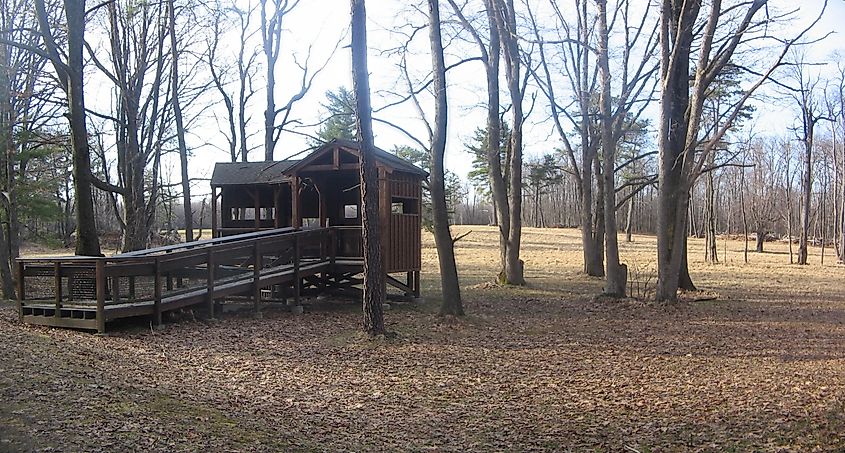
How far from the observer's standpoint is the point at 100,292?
948cm

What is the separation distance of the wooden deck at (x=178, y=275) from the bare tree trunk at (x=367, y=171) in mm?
3231

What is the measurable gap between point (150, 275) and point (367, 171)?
4010mm

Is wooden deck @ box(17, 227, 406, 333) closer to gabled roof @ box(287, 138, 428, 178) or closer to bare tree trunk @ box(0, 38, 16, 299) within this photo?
bare tree trunk @ box(0, 38, 16, 299)

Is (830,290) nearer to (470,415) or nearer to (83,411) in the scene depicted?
(470,415)

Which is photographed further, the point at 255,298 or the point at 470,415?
the point at 255,298

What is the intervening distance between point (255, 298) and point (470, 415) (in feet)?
24.2

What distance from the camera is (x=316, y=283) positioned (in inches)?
625

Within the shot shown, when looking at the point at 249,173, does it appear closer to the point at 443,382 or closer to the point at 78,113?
the point at 78,113

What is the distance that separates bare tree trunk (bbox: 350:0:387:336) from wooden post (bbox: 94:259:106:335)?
4026 millimetres

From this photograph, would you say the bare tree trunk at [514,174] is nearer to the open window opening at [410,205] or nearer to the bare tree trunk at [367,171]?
the open window opening at [410,205]

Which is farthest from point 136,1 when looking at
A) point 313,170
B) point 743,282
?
point 743,282

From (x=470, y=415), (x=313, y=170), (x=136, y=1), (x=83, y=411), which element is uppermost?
(x=136, y=1)

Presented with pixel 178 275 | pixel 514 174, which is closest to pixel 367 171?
pixel 178 275

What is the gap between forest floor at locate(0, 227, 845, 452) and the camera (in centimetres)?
553
